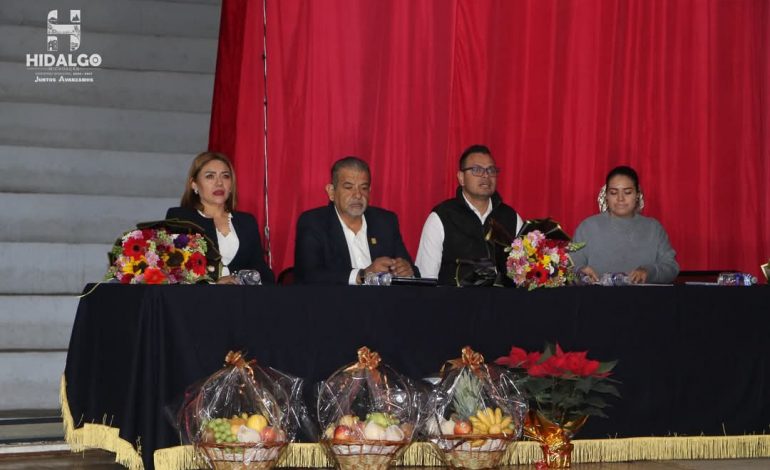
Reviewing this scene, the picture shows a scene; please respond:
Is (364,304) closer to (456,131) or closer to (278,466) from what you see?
(278,466)

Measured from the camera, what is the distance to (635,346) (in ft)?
12.4

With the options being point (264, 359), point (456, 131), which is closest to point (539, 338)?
point (264, 359)

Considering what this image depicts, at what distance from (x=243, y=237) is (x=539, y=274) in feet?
3.74

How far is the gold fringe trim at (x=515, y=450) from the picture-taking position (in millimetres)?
3219

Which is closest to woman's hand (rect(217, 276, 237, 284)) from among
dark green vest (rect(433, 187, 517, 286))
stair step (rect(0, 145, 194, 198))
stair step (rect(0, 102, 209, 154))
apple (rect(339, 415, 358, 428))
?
apple (rect(339, 415, 358, 428))

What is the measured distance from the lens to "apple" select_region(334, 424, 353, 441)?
3224 millimetres

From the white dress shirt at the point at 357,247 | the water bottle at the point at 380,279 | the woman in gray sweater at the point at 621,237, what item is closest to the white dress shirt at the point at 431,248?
the white dress shirt at the point at 357,247

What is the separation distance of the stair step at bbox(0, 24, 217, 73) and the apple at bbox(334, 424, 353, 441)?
11.0 ft

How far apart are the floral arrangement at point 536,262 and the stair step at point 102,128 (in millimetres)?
2709

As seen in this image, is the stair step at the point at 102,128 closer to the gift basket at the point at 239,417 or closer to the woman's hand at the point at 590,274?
the woman's hand at the point at 590,274

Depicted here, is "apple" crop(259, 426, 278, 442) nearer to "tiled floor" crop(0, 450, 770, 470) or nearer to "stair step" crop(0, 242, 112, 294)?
"tiled floor" crop(0, 450, 770, 470)

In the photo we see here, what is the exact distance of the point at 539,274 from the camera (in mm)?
3695

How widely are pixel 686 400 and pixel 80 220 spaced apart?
3001 millimetres

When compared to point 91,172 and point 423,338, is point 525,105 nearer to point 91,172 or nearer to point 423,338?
point 423,338
